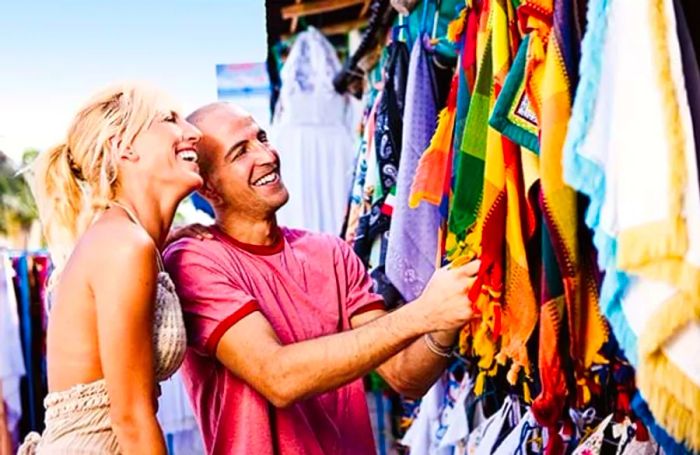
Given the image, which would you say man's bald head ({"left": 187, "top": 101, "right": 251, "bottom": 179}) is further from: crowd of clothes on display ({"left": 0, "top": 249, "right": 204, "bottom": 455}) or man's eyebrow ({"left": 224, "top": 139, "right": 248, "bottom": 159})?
crowd of clothes on display ({"left": 0, "top": 249, "right": 204, "bottom": 455})

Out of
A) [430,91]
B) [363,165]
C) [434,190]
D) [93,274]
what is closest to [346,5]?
[363,165]

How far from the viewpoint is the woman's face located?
5.74 feet

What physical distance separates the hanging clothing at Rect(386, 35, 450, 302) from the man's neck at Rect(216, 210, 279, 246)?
0.33 m

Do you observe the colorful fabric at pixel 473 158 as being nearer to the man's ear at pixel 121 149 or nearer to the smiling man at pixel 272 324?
the smiling man at pixel 272 324

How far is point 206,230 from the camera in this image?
198cm

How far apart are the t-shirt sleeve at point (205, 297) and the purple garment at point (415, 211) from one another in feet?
1.55

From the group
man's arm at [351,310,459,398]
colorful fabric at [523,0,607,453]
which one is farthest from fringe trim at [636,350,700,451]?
man's arm at [351,310,459,398]

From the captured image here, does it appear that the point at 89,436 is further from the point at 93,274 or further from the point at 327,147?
the point at 327,147

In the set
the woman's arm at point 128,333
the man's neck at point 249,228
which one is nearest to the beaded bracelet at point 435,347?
the man's neck at point 249,228

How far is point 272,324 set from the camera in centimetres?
184

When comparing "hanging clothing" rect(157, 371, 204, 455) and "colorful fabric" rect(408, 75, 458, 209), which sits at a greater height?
"colorful fabric" rect(408, 75, 458, 209)

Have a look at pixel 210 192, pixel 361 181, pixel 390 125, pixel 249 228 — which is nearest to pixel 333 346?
pixel 249 228

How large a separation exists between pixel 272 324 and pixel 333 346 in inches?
12.1

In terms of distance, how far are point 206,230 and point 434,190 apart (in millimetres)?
577
